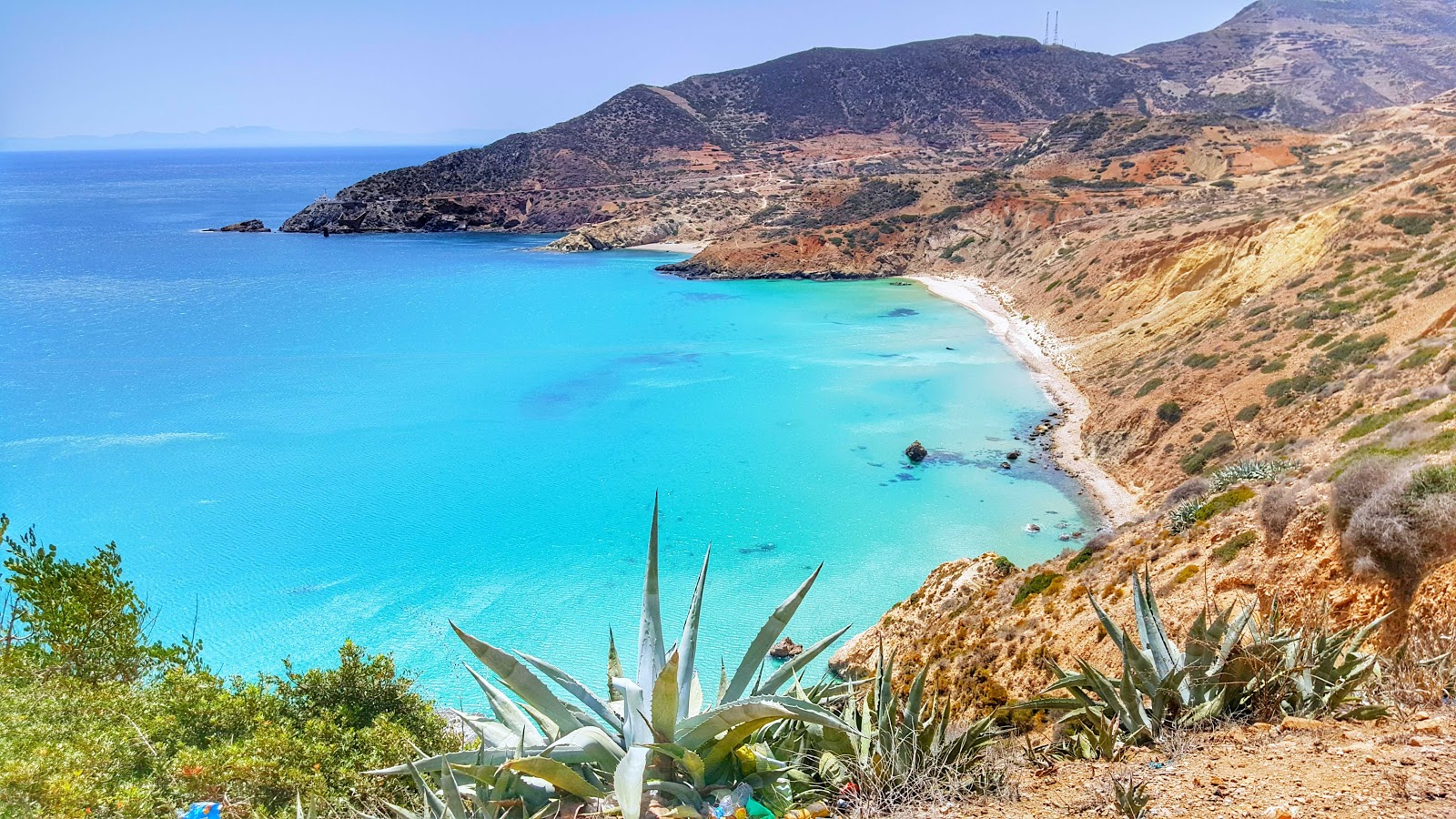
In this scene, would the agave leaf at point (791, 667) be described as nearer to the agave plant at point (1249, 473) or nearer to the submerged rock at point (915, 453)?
the agave plant at point (1249, 473)

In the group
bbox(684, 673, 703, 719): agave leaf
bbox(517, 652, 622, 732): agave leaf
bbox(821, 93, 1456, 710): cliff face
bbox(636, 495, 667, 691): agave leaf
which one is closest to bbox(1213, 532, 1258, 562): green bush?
bbox(821, 93, 1456, 710): cliff face

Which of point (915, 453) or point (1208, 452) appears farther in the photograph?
point (915, 453)

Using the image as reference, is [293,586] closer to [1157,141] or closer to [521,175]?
[1157,141]

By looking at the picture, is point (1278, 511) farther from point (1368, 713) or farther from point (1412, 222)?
point (1412, 222)

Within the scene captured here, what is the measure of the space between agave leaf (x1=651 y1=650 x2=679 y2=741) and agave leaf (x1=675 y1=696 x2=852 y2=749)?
0.09m

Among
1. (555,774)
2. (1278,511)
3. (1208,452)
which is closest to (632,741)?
(555,774)

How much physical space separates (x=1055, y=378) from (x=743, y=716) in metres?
35.6

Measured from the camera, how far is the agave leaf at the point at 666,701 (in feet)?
12.8

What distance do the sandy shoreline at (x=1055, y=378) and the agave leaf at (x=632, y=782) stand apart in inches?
773

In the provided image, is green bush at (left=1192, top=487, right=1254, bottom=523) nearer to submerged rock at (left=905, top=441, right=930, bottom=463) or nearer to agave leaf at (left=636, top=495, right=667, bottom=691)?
agave leaf at (left=636, top=495, right=667, bottom=691)

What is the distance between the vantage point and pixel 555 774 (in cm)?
380

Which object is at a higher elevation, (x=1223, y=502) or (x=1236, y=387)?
(x=1236, y=387)

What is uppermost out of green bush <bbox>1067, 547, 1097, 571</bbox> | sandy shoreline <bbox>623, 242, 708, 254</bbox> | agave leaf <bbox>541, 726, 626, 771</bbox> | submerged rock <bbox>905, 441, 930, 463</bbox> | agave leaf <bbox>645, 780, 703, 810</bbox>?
sandy shoreline <bbox>623, 242, 708, 254</bbox>

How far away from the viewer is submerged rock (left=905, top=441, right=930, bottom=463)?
28403mm
